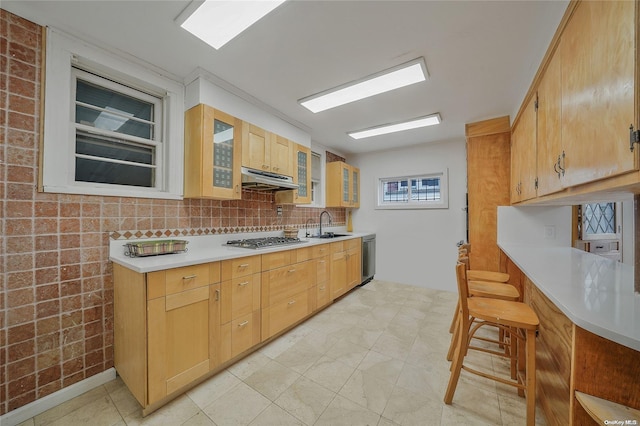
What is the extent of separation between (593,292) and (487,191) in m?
2.27

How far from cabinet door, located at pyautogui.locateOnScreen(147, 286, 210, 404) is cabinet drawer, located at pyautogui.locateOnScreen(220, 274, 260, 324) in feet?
0.50

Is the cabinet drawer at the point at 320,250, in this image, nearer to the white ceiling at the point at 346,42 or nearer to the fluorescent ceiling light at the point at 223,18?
the white ceiling at the point at 346,42

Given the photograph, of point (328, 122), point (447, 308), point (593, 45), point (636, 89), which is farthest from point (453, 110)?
point (447, 308)

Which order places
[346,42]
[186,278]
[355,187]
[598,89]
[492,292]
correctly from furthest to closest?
1. [355,187]
2. [492,292]
3. [346,42]
4. [186,278]
5. [598,89]

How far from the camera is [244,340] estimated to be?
6.59 ft

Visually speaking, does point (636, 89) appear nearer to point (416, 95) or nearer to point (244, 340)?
point (416, 95)

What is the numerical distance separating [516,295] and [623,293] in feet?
2.61

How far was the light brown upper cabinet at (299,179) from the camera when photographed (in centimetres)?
311

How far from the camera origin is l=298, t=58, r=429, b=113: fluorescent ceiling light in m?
2.04

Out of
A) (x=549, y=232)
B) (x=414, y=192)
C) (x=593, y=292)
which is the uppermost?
(x=414, y=192)

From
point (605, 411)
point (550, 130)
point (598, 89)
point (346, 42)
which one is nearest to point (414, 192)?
point (550, 130)

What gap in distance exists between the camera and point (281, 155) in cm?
292

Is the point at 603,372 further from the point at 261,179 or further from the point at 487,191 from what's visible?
the point at 487,191

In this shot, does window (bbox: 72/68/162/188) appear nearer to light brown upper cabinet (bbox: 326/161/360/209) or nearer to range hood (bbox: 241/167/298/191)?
range hood (bbox: 241/167/298/191)
